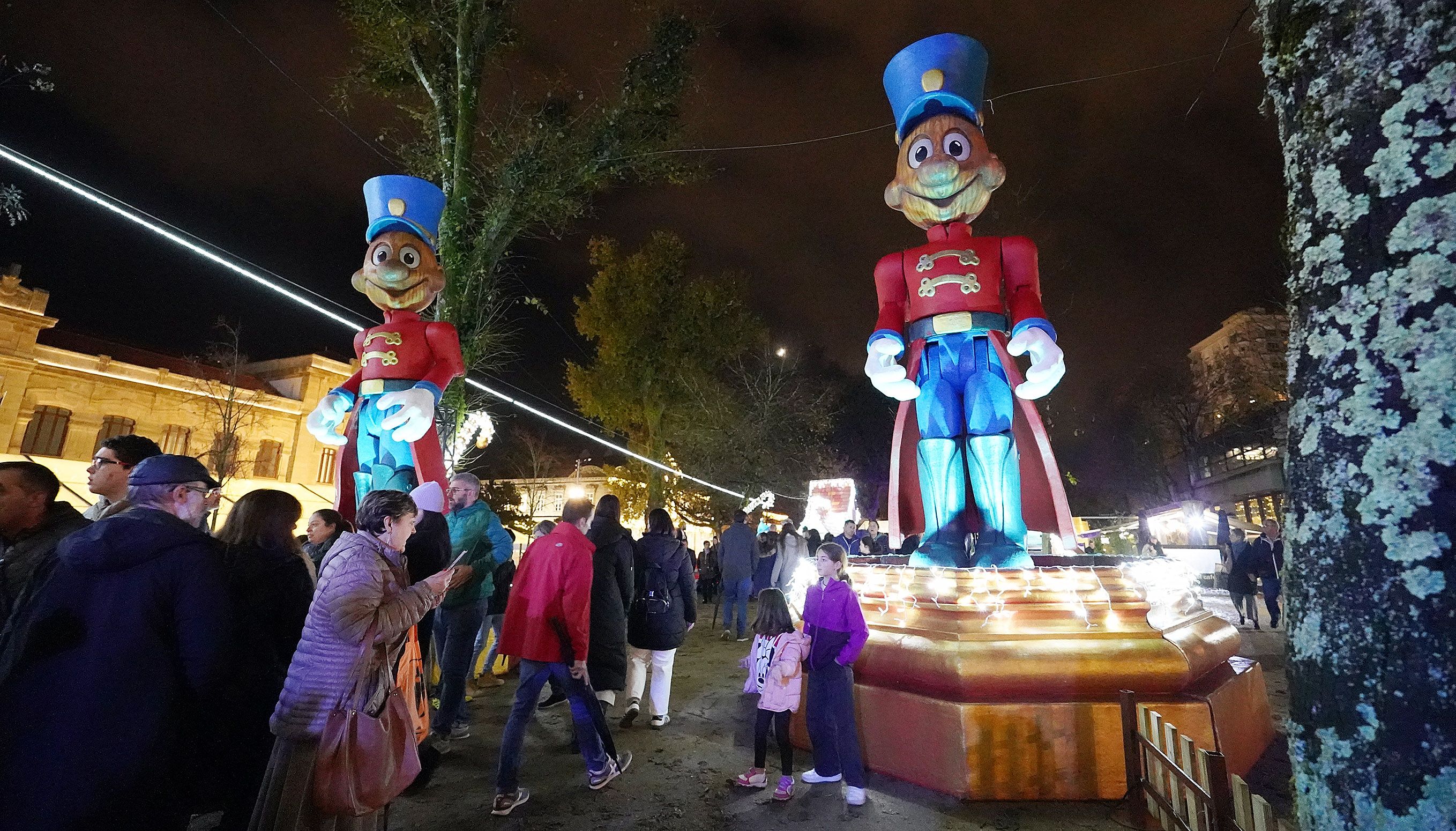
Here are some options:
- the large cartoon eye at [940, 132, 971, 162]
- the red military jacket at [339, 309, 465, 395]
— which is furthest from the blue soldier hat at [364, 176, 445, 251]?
the large cartoon eye at [940, 132, 971, 162]

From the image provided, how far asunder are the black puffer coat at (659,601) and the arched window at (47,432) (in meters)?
27.1

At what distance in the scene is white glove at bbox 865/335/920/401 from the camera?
4832 millimetres

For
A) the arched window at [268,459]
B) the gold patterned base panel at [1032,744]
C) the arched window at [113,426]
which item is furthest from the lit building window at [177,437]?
the gold patterned base panel at [1032,744]

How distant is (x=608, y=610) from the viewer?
5.03 metres

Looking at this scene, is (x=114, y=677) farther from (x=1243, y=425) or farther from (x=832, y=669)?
(x=1243, y=425)

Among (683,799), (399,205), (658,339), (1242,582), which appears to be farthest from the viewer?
(658,339)

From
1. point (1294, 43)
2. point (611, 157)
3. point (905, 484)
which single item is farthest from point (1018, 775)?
point (611, 157)

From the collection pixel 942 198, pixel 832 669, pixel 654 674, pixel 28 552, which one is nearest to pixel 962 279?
pixel 942 198

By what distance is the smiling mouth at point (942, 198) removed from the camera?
16.1ft

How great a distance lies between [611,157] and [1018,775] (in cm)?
887

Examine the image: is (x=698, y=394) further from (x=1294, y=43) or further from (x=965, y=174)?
(x=1294, y=43)

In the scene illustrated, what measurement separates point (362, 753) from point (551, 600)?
5.10 ft

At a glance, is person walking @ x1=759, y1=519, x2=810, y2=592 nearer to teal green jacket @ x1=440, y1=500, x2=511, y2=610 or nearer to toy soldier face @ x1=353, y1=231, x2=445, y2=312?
teal green jacket @ x1=440, y1=500, x2=511, y2=610

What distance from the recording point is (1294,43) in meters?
1.59
